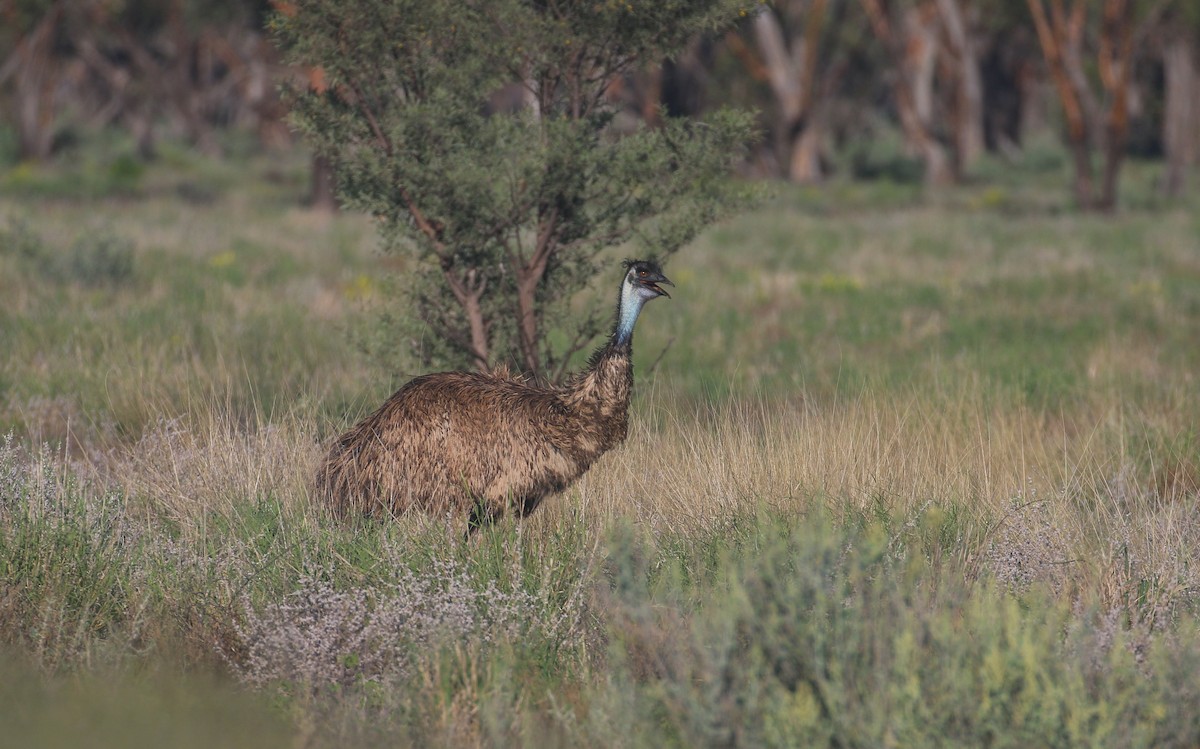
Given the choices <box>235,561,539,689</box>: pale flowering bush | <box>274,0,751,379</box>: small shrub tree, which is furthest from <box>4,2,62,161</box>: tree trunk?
<box>235,561,539,689</box>: pale flowering bush

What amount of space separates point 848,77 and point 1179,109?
19.1 m

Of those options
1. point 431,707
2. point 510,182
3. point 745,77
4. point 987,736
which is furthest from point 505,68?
point 745,77

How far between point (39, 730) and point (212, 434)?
243 centimetres

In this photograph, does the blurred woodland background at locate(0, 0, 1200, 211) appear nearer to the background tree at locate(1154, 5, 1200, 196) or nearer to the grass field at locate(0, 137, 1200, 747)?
Answer: the background tree at locate(1154, 5, 1200, 196)

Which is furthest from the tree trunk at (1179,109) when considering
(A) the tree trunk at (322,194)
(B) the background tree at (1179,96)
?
(A) the tree trunk at (322,194)

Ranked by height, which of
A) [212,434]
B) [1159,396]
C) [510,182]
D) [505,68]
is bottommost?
[1159,396]

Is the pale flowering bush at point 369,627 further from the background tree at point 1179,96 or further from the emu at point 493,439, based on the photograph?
the background tree at point 1179,96

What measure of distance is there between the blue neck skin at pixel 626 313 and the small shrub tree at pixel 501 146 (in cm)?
155

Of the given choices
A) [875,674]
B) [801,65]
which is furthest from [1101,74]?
[875,674]

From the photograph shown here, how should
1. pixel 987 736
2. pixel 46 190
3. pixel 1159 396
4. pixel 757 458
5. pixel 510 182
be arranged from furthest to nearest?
pixel 46 190
pixel 1159 396
pixel 510 182
pixel 757 458
pixel 987 736

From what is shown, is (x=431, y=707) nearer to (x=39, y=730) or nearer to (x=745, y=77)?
(x=39, y=730)

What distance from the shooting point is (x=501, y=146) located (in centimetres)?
750

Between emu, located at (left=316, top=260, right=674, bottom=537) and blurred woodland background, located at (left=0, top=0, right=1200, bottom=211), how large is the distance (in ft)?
62.7

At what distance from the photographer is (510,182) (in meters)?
7.46
